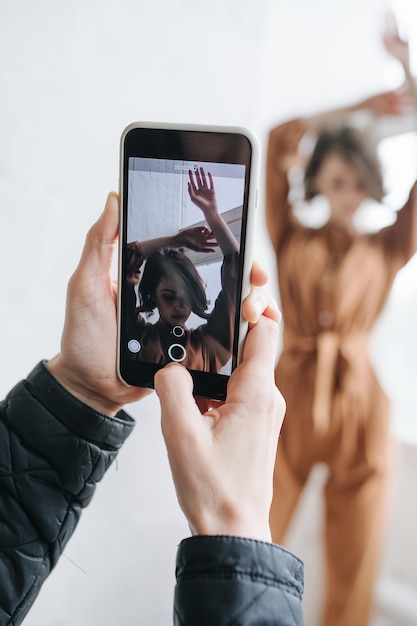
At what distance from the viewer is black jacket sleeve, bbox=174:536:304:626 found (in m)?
0.34

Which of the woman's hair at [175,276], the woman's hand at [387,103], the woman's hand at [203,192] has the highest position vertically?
the woman's hand at [387,103]

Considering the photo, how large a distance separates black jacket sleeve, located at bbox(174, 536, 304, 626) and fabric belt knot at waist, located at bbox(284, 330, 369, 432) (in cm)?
56

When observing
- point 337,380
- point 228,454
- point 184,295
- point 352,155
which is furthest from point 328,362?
point 228,454

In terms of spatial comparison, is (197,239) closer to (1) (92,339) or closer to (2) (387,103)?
(1) (92,339)

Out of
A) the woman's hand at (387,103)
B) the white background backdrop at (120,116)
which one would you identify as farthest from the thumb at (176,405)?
the woman's hand at (387,103)

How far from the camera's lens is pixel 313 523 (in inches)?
38.9

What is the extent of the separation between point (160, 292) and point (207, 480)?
205 mm

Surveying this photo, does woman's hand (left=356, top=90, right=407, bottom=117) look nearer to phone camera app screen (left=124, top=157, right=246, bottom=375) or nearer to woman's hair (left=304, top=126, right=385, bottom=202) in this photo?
woman's hair (left=304, top=126, right=385, bottom=202)

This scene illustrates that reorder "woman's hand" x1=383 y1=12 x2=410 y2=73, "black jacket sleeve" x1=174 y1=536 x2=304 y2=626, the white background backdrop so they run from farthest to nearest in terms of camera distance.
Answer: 1. "woman's hand" x1=383 y1=12 x2=410 y2=73
2. the white background backdrop
3. "black jacket sleeve" x1=174 y1=536 x2=304 y2=626

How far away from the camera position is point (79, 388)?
0.57 meters

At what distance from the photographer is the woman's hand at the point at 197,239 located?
500mm

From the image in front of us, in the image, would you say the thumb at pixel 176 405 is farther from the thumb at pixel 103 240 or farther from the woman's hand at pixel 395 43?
the woman's hand at pixel 395 43

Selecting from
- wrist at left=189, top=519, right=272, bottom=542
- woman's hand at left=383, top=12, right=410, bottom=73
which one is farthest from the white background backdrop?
wrist at left=189, top=519, right=272, bottom=542

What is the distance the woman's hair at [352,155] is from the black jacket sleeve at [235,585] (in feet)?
A: 2.16
